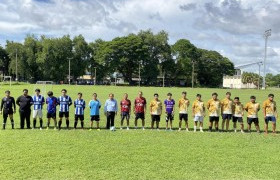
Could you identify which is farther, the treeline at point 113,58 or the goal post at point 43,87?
the treeline at point 113,58

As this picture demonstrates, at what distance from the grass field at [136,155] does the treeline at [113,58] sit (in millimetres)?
90425

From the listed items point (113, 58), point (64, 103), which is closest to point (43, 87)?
point (64, 103)

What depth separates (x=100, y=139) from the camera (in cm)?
1367

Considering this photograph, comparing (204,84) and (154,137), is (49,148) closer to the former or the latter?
(154,137)

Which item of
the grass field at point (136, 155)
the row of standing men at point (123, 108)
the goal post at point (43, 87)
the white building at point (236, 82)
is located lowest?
the grass field at point (136, 155)

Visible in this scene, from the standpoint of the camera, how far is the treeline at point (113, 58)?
10669 centimetres

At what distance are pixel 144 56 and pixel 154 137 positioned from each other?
9341cm

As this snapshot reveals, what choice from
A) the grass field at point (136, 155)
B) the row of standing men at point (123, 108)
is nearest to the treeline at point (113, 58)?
the row of standing men at point (123, 108)

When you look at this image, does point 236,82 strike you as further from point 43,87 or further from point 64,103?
point 64,103

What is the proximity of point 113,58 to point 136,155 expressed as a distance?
3809 inches

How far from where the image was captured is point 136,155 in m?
11.0

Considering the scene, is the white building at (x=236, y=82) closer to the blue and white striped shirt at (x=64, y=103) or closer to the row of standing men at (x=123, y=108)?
the row of standing men at (x=123, y=108)

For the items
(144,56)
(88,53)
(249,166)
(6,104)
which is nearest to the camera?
(249,166)

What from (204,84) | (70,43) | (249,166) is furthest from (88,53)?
(249,166)
